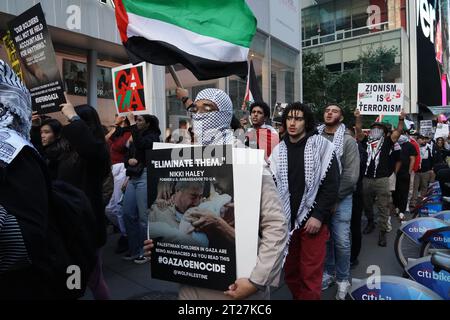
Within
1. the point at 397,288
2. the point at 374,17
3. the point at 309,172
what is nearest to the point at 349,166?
the point at 309,172

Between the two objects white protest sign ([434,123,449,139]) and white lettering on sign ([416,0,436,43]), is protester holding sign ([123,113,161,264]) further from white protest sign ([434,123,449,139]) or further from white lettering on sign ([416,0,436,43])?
white lettering on sign ([416,0,436,43])

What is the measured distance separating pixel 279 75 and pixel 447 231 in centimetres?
1390

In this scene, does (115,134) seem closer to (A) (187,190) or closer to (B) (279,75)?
(A) (187,190)

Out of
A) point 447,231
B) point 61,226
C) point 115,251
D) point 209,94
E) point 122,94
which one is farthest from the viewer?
point 115,251

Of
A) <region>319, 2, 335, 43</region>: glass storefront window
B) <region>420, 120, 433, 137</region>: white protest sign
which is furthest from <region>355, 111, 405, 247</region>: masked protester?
<region>319, 2, 335, 43</region>: glass storefront window

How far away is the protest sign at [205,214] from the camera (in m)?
1.61

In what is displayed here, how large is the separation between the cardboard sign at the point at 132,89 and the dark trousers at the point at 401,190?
619cm

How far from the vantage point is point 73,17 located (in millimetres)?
8133

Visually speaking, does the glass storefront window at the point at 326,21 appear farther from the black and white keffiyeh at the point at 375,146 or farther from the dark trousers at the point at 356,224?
the dark trousers at the point at 356,224

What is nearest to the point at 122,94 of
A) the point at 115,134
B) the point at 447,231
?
the point at 115,134

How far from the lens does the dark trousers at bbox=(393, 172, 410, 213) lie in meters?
8.06

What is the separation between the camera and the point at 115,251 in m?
5.48

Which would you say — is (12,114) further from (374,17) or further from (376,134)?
(374,17)

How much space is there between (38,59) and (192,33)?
1.79 m
